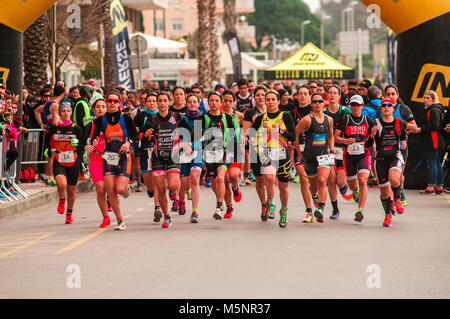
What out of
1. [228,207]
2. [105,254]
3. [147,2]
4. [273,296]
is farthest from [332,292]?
[147,2]

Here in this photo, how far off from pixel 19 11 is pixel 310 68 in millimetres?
20444

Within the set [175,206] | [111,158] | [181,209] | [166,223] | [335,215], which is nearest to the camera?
[111,158]

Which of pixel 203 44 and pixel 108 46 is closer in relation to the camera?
pixel 108 46

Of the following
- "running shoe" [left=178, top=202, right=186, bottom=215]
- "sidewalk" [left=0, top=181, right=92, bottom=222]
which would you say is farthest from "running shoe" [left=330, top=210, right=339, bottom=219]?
"sidewalk" [left=0, top=181, right=92, bottom=222]

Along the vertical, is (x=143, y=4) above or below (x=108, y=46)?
above

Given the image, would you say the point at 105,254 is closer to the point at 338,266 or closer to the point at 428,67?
the point at 338,266

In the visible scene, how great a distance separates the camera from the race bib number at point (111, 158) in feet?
40.1

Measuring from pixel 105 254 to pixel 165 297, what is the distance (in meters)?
2.75

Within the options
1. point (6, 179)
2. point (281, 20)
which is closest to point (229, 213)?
point (6, 179)

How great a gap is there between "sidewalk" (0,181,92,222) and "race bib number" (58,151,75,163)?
164 cm

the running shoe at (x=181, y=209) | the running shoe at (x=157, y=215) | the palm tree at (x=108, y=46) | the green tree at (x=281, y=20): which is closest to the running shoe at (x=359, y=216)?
→ the running shoe at (x=157, y=215)

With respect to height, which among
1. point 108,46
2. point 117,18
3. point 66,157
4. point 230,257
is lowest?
point 230,257

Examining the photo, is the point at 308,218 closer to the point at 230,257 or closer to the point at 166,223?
the point at 166,223

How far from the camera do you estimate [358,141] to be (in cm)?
1284
